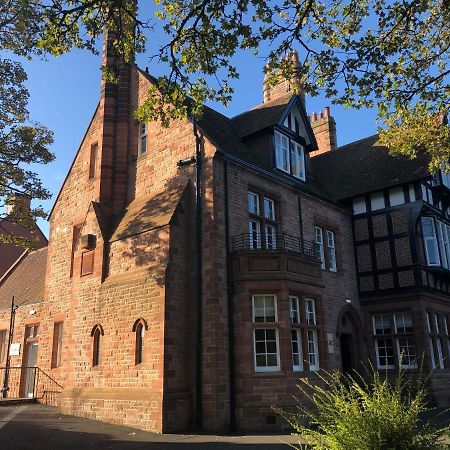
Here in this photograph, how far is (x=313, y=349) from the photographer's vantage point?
51.0 feet

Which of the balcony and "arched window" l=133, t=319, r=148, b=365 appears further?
the balcony

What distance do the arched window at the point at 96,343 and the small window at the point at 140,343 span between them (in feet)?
6.18

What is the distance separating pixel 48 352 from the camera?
19281 mm

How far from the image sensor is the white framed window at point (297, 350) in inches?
566

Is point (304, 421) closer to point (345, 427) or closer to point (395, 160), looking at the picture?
point (345, 427)

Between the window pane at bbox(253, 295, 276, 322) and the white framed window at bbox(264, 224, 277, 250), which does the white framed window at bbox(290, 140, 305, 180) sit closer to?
the white framed window at bbox(264, 224, 277, 250)

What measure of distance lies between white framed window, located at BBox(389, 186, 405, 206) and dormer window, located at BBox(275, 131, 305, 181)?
393 cm

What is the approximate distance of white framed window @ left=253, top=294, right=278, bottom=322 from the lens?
1428 cm

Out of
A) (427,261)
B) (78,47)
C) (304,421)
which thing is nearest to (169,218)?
(78,47)

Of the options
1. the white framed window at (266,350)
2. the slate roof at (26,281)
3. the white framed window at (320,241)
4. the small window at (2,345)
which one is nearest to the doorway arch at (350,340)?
the white framed window at (320,241)

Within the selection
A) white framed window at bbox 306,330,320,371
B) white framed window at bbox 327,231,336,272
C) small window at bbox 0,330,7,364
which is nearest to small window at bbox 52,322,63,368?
small window at bbox 0,330,7,364

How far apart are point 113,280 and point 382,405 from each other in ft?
37.2

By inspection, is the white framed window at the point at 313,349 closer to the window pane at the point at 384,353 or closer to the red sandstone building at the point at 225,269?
the red sandstone building at the point at 225,269

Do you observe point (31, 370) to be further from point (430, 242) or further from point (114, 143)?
point (430, 242)
